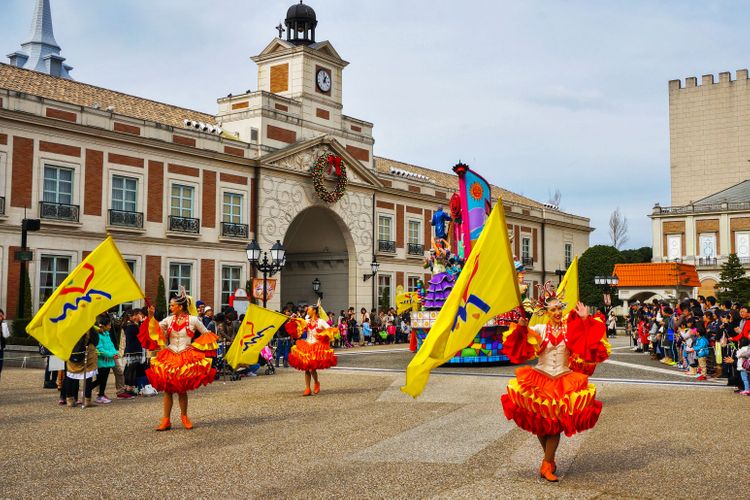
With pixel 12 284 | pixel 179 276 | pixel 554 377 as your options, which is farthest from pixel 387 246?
pixel 554 377

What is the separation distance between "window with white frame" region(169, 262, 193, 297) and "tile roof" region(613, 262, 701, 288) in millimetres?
22244

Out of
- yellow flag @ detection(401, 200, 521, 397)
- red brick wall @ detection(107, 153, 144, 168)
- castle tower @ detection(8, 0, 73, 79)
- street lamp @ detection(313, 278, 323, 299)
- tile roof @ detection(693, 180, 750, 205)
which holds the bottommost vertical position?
yellow flag @ detection(401, 200, 521, 397)

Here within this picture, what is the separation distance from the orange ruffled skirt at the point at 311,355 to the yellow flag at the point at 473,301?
7187 millimetres

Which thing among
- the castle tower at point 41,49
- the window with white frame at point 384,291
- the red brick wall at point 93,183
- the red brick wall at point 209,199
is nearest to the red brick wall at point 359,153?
the window with white frame at point 384,291

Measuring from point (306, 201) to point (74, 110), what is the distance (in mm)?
12226

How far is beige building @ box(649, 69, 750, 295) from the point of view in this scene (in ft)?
197

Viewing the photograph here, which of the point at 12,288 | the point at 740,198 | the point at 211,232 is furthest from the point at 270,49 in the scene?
the point at 740,198

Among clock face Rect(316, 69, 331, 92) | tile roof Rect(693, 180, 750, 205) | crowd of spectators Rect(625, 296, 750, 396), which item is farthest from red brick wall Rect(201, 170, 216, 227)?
tile roof Rect(693, 180, 750, 205)

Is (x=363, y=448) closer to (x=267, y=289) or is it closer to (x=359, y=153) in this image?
(x=267, y=289)

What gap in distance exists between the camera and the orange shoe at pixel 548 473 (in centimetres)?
724

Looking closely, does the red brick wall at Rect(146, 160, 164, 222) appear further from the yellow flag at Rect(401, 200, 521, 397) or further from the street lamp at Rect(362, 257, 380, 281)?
the yellow flag at Rect(401, 200, 521, 397)

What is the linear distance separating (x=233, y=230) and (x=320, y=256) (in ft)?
26.6

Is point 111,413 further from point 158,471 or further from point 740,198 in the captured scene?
point 740,198

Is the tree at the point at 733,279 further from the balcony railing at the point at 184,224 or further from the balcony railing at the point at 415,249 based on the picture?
the balcony railing at the point at 184,224
